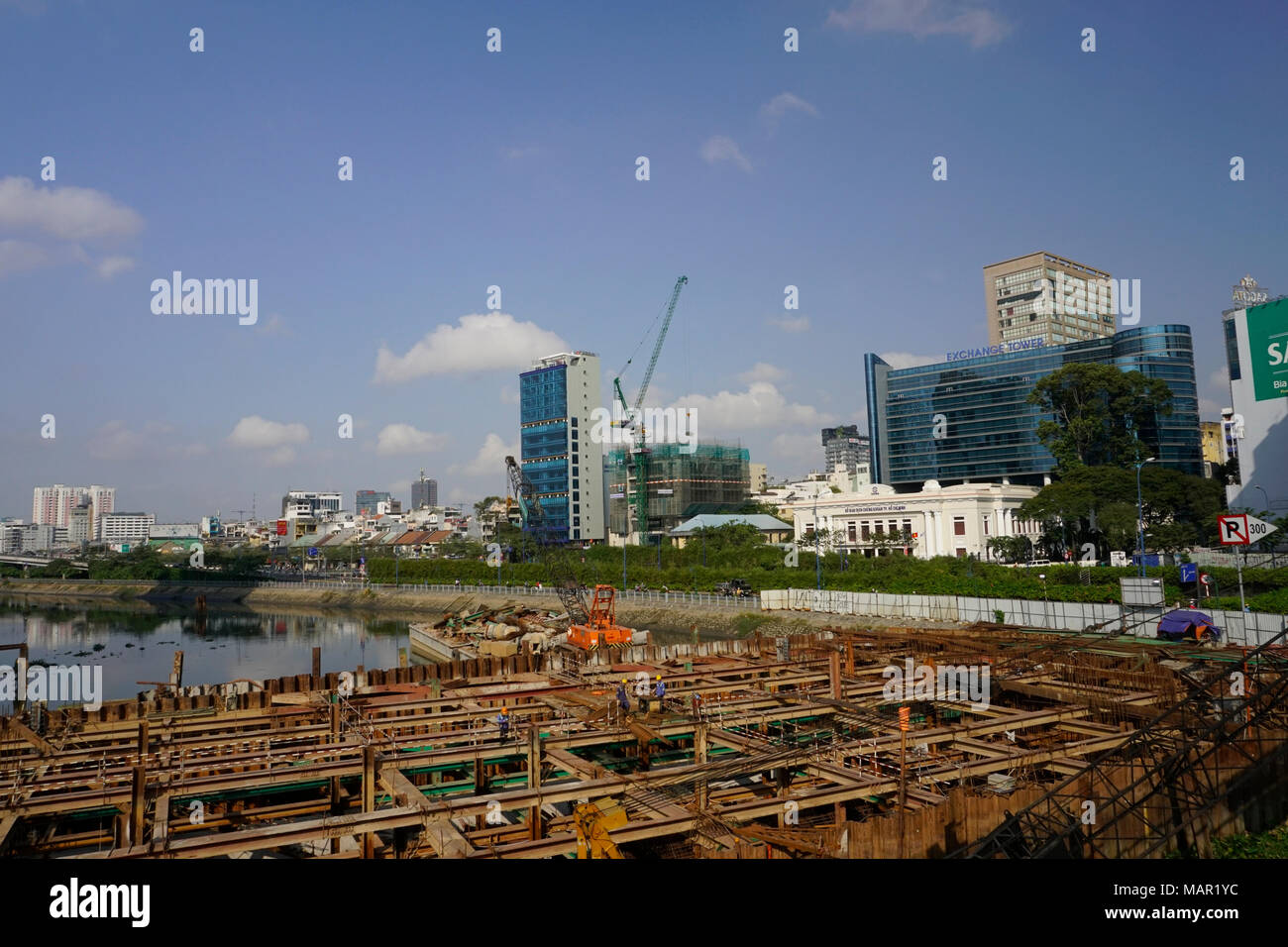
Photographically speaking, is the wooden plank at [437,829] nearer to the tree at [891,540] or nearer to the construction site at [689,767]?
the construction site at [689,767]

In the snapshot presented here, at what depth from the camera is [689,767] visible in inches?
698

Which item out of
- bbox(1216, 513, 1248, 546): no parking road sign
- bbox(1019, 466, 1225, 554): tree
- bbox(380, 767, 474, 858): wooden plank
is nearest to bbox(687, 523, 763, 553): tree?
bbox(1019, 466, 1225, 554): tree

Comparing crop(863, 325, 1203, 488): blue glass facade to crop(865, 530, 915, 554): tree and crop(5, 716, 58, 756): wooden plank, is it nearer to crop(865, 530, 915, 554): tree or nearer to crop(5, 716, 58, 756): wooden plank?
crop(865, 530, 915, 554): tree

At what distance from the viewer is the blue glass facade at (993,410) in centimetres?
12450

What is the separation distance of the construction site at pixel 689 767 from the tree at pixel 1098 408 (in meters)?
78.8

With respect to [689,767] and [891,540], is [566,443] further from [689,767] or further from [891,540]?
[689,767]

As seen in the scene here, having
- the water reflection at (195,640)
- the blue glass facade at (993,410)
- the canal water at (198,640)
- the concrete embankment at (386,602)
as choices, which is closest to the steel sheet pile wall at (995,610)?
the concrete embankment at (386,602)

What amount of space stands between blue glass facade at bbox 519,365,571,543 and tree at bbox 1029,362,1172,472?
89942mm

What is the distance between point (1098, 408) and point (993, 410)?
29630 millimetres

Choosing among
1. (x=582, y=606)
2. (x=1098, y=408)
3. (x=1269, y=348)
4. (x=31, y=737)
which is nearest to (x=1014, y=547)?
(x=1269, y=348)

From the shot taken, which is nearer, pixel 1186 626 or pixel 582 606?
pixel 1186 626
